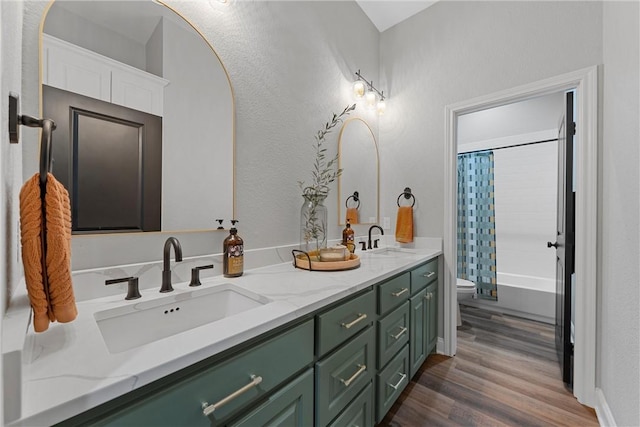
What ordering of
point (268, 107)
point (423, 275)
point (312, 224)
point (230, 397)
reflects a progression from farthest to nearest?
point (423, 275) < point (312, 224) < point (268, 107) < point (230, 397)

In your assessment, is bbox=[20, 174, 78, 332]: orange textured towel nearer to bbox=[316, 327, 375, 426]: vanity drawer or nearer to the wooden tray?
bbox=[316, 327, 375, 426]: vanity drawer

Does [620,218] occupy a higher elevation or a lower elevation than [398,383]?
higher

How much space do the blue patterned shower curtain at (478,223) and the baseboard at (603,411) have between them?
1.63m

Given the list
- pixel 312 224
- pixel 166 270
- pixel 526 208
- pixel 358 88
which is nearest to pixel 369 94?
pixel 358 88

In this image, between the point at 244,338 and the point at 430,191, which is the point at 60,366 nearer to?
the point at 244,338

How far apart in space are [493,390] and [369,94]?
2.33 metres

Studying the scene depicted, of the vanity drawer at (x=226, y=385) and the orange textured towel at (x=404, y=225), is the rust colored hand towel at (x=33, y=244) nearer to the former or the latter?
the vanity drawer at (x=226, y=385)

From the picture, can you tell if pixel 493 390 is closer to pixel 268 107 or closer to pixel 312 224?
pixel 312 224

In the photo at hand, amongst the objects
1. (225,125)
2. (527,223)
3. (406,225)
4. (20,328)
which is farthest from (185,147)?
(527,223)

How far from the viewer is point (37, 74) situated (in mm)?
836

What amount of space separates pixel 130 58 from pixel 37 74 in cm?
30

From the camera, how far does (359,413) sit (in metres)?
1.18

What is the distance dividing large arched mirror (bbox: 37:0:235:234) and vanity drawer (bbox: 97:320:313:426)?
679 mm

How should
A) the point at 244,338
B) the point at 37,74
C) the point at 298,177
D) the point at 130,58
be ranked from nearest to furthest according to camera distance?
1. the point at 244,338
2. the point at 37,74
3. the point at 130,58
4. the point at 298,177
